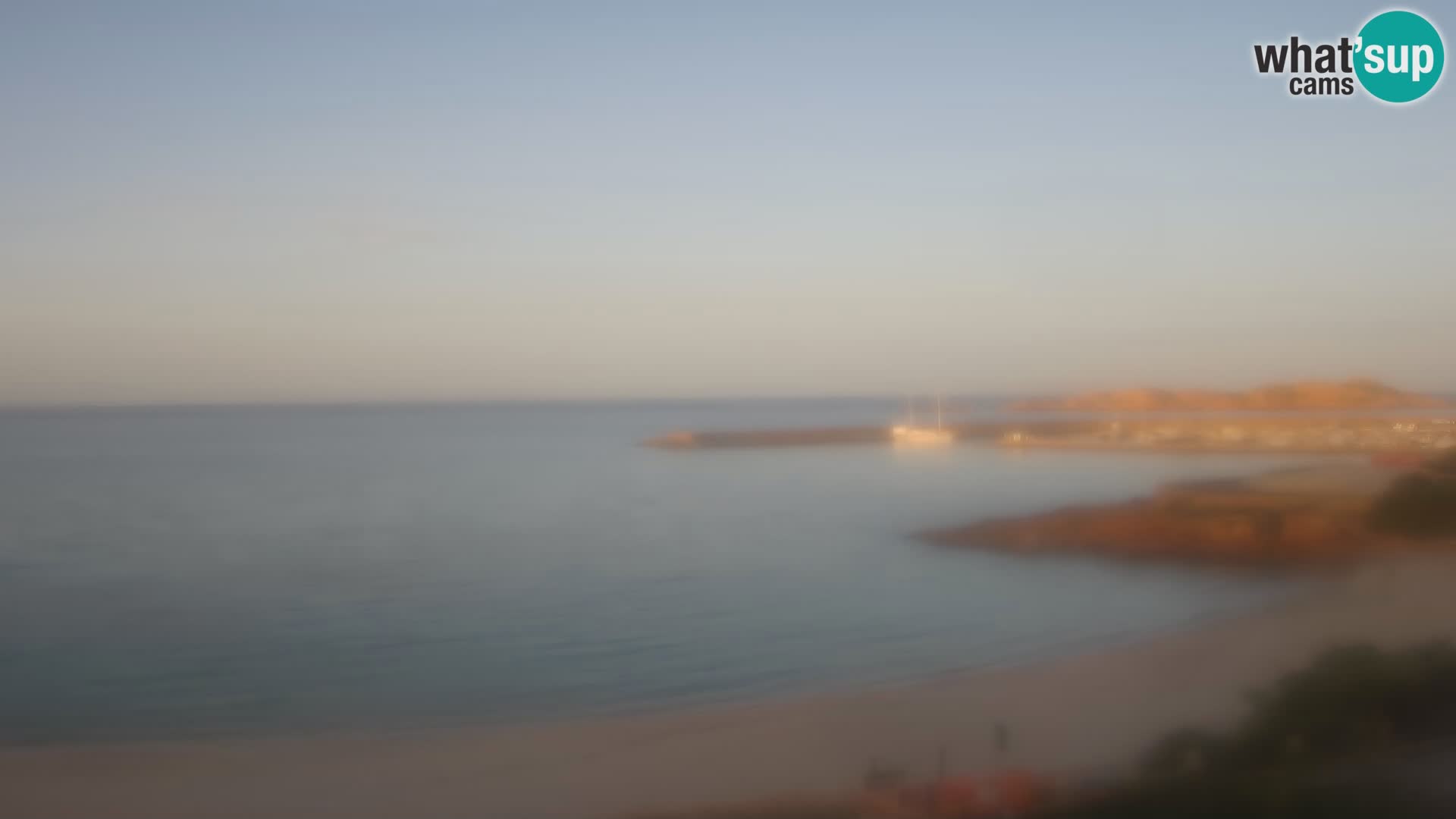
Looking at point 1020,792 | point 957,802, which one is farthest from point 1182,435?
point 957,802

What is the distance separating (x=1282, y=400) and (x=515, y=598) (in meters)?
18.5

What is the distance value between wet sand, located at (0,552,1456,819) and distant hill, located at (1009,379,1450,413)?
919 cm

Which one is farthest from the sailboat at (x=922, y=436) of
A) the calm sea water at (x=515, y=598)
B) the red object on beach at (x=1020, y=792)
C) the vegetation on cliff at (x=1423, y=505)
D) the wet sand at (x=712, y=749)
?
the red object on beach at (x=1020, y=792)

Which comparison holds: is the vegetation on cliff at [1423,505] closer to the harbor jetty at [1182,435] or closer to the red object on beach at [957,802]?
the harbor jetty at [1182,435]

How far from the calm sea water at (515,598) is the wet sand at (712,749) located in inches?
33.6

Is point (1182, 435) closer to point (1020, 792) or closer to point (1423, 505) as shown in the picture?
point (1423, 505)

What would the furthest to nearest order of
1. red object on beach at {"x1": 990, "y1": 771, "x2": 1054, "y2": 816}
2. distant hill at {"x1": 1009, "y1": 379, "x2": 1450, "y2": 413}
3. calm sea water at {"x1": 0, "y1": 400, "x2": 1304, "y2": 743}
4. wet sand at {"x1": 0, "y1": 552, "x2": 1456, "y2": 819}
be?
distant hill at {"x1": 1009, "y1": 379, "x2": 1450, "y2": 413}, calm sea water at {"x1": 0, "y1": 400, "x2": 1304, "y2": 743}, wet sand at {"x1": 0, "y1": 552, "x2": 1456, "y2": 819}, red object on beach at {"x1": 990, "y1": 771, "x2": 1054, "y2": 816}

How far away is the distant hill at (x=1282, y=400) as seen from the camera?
17609mm

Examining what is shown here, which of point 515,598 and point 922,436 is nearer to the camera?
point 515,598

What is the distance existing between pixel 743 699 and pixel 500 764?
2.51m

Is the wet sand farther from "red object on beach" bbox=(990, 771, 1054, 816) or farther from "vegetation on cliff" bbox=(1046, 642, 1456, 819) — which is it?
"vegetation on cliff" bbox=(1046, 642, 1456, 819)

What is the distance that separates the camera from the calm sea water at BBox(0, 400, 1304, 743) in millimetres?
9516

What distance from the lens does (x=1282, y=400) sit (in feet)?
82.9

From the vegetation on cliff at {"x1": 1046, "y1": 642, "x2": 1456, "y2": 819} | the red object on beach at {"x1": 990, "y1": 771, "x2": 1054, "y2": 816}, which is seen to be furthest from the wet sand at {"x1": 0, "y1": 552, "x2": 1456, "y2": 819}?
the vegetation on cliff at {"x1": 1046, "y1": 642, "x2": 1456, "y2": 819}
